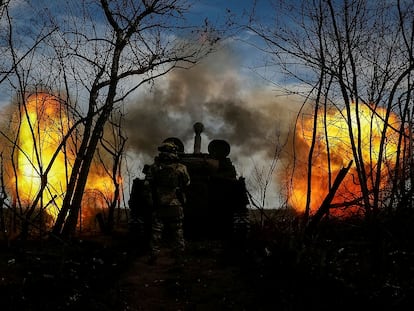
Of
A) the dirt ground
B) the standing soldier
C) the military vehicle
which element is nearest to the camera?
the dirt ground

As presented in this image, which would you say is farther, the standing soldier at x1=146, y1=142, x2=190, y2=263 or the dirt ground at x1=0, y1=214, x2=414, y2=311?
the standing soldier at x1=146, y1=142, x2=190, y2=263

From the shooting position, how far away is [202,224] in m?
13.4

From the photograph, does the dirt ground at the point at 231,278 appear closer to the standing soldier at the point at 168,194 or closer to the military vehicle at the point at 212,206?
the standing soldier at the point at 168,194

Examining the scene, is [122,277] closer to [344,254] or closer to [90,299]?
[90,299]

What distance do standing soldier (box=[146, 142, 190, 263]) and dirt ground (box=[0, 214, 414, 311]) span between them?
74 centimetres

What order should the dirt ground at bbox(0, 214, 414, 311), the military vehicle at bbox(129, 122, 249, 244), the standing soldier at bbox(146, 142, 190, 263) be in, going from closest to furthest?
the dirt ground at bbox(0, 214, 414, 311) < the standing soldier at bbox(146, 142, 190, 263) < the military vehicle at bbox(129, 122, 249, 244)

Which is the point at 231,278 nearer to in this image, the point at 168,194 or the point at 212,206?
the point at 168,194

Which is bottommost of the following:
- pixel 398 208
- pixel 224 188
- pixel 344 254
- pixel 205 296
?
pixel 205 296

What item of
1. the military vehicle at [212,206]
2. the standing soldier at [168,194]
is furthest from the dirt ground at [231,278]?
the military vehicle at [212,206]

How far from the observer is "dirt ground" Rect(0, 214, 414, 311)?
17.4ft

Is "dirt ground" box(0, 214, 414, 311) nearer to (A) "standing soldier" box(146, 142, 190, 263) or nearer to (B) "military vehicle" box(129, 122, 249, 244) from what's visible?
(A) "standing soldier" box(146, 142, 190, 263)

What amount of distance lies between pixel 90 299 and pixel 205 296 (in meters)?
1.73

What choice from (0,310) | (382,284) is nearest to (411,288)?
(382,284)

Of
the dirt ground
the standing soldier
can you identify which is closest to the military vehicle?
the standing soldier
